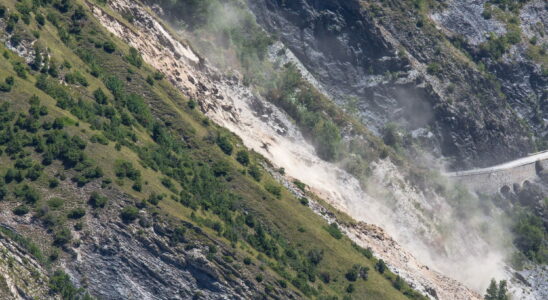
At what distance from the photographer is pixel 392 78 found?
150125 millimetres

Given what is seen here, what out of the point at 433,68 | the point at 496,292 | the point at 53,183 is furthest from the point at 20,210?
the point at 433,68

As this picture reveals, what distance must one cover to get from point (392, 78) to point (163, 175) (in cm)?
6185

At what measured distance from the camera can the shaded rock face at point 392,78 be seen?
489 feet

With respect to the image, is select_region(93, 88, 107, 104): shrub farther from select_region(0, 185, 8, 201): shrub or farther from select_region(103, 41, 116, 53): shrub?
select_region(0, 185, 8, 201): shrub

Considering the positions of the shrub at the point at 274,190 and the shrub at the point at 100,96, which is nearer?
the shrub at the point at 100,96

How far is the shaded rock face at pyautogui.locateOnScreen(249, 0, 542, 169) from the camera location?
5866 inches

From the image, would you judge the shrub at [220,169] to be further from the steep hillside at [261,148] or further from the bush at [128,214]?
the bush at [128,214]

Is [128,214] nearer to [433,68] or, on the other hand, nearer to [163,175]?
[163,175]

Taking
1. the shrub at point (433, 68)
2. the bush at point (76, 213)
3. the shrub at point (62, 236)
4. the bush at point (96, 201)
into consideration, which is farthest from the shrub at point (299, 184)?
the shrub at point (433, 68)

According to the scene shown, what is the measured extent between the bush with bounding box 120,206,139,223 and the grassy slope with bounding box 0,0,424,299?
2091 millimetres

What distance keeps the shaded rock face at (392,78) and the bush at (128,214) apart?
2626 inches

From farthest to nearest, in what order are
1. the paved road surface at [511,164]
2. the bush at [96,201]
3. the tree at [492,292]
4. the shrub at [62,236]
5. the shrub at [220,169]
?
the paved road surface at [511,164], the tree at [492,292], the shrub at [220,169], the bush at [96,201], the shrub at [62,236]

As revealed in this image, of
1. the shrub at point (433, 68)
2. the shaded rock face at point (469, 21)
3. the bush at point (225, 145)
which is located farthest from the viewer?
the shaded rock face at point (469, 21)

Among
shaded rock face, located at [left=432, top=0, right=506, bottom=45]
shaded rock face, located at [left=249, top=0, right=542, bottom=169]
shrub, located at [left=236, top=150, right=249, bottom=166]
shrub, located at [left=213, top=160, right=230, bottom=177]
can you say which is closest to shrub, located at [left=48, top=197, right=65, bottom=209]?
shrub, located at [left=213, top=160, right=230, bottom=177]
